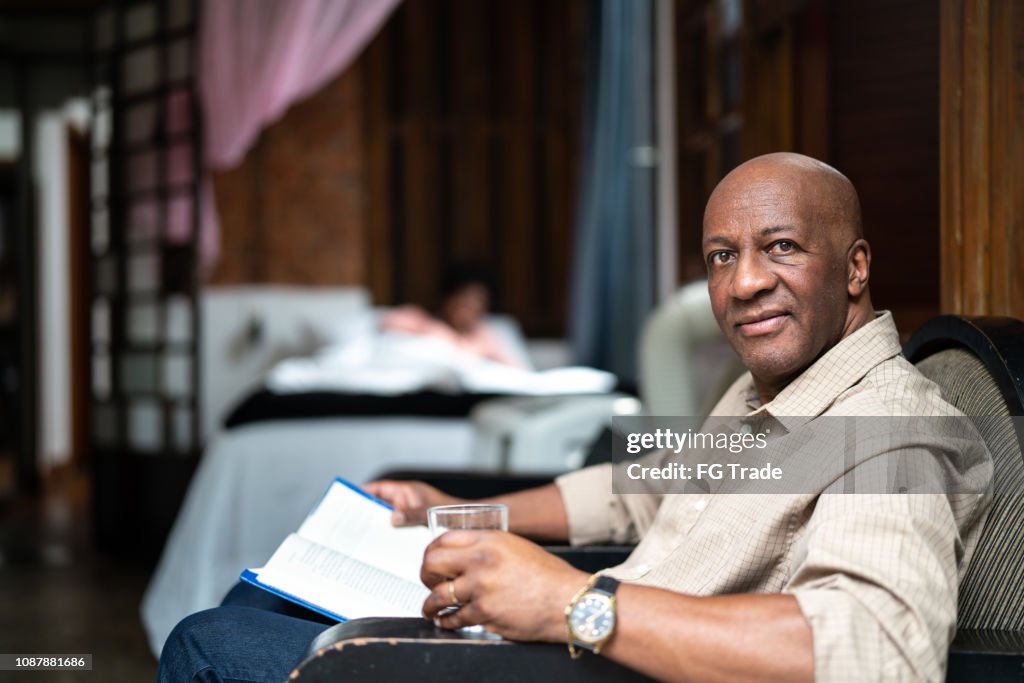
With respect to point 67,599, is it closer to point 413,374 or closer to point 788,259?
point 413,374

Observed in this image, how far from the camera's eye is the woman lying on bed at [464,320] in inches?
214

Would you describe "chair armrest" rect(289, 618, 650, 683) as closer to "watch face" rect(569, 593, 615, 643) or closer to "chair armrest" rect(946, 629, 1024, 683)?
"watch face" rect(569, 593, 615, 643)

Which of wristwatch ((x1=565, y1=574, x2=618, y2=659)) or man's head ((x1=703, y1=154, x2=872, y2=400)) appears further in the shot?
man's head ((x1=703, y1=154, x2=872, y2=400))

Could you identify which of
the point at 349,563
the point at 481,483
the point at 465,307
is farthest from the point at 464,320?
the point at 349,563

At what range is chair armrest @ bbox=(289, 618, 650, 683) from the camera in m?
1.02

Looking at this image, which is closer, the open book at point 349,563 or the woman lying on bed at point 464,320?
the open book at point 349,563

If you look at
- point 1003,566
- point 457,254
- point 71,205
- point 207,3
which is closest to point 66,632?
point 207,3

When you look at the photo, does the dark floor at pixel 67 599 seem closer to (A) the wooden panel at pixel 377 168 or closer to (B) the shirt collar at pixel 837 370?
(A) the wooden panel at pixel 377 168

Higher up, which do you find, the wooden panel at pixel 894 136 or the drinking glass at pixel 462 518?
the wooden panel at pixel 894 136

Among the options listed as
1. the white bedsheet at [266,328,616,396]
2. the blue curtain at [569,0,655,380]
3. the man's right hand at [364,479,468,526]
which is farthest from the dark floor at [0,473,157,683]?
the blue curtain at [569,0,655,380]

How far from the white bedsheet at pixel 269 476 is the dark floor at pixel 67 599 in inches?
7.6

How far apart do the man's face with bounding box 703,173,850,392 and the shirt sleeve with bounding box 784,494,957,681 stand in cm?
28

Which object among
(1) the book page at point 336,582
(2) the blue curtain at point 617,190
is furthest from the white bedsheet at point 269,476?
(1) the book page at point 336,582

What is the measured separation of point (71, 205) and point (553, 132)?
3361 mm
